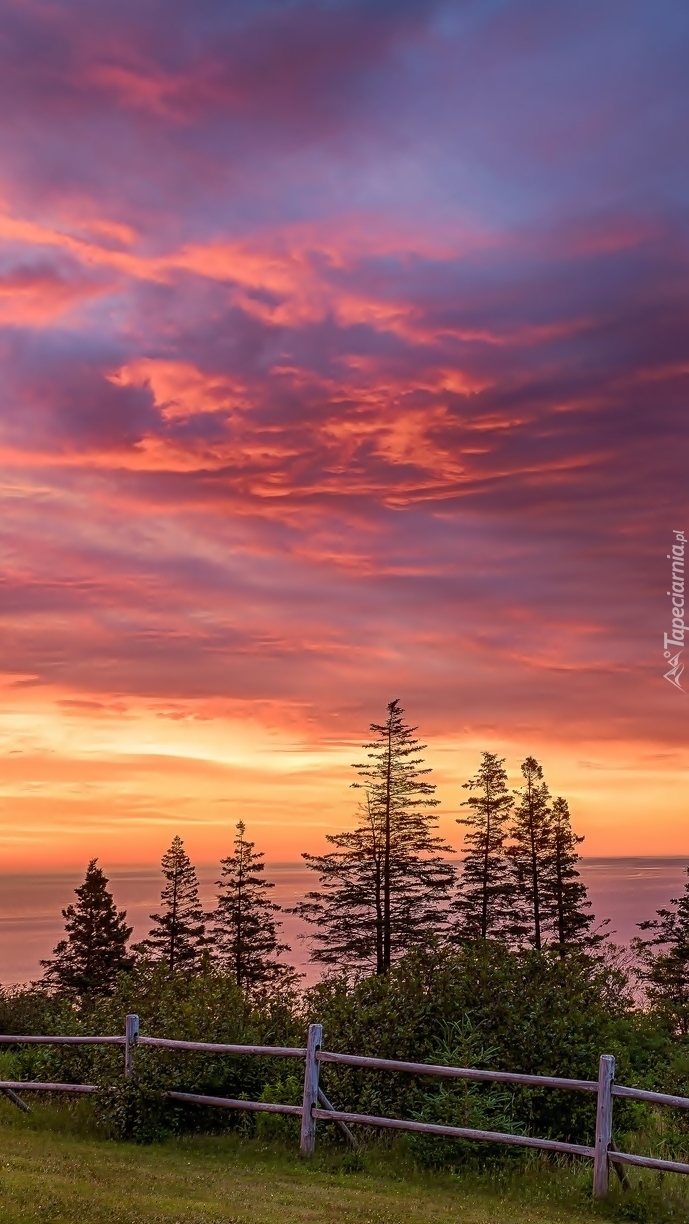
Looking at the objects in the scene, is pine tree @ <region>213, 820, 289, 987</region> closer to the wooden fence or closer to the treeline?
the treeline

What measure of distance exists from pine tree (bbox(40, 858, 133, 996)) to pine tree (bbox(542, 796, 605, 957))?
23.9 metres

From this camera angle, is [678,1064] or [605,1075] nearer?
[605,1075]

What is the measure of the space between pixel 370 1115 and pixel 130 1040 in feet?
11.8

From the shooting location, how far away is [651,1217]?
12055 mm

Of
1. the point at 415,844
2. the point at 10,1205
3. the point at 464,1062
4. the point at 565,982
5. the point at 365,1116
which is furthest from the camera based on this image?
the point at 415,844

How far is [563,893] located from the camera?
212ft

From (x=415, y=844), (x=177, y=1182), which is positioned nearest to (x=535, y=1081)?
(x=177, y=1182)

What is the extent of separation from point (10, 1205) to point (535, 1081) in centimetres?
570

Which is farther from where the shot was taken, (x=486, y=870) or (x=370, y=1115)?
(x=486, y=870)

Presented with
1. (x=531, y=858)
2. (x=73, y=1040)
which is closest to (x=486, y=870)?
(x=531, y=858)

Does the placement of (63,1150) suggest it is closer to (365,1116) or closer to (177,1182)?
(177,1182)

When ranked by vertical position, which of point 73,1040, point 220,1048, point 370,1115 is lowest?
point 370,1115

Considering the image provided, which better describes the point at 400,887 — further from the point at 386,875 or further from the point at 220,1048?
the point at 220,1048

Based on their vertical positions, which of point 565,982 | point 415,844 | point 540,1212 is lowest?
point 540,1212
